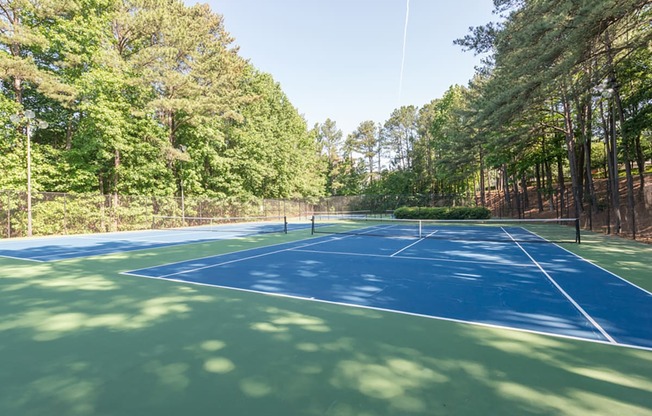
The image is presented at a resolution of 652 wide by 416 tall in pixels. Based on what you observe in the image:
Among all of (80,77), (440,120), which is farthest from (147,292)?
(440,120)

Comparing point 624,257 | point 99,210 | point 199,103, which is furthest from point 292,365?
point 199,103

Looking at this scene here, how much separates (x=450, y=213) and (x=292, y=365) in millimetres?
25145

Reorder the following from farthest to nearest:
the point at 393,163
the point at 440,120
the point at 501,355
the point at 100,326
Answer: the point at 393,163 < the point at 440,120 < the point at 100,326 < the point at 501,355

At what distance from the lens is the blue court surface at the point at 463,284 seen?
387 cm

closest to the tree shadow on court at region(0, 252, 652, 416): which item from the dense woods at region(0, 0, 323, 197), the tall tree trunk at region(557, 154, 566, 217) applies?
the dense woods at region(0, 0, 323, 197)

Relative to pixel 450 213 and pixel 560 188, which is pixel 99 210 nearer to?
pixel 450 213

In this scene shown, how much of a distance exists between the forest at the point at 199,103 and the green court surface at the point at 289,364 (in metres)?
8.85

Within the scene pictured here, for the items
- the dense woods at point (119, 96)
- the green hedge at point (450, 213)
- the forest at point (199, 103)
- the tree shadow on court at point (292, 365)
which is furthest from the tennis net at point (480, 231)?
the dense woods at point (119, 96)

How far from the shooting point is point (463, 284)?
18.7ft

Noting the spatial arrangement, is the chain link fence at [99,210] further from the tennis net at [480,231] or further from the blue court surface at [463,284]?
the blue court surface at [463,284]

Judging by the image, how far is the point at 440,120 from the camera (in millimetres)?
39500

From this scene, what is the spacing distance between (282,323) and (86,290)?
3.91 meters

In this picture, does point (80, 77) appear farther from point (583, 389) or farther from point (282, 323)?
point (583, 389)

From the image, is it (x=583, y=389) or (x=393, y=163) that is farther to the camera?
(x=393, y=163)
